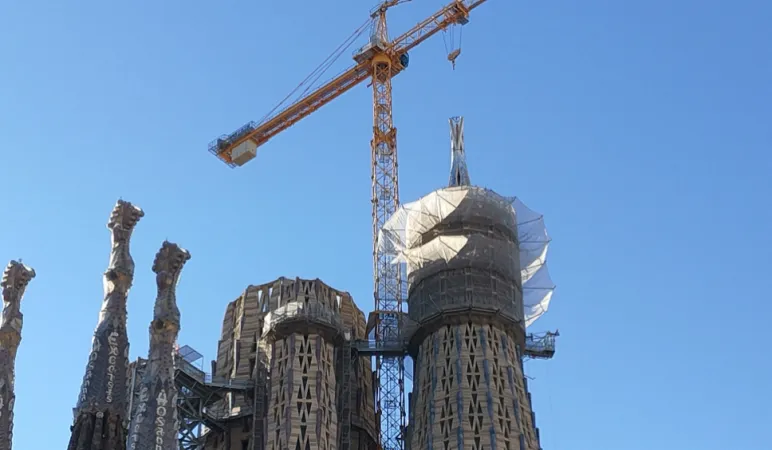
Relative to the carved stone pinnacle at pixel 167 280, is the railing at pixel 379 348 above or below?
above

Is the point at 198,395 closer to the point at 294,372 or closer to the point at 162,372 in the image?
the point at 294,372

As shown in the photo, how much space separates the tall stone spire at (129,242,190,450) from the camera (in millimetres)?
47844

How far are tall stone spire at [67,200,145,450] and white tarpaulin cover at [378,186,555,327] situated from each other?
79.4ft

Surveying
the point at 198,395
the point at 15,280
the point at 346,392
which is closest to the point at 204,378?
the point at 198,395

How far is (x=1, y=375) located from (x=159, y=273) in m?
7.61

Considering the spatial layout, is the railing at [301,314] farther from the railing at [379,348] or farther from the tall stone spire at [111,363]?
the tall stone spire at [111,363]

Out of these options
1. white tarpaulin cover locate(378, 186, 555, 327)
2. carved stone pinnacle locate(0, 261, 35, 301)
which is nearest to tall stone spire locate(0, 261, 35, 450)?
carved stone pinnacle locate(0, 261, 35, 301)

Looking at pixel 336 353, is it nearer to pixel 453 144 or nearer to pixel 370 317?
pixel 370 317

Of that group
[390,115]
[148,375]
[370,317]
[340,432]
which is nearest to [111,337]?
[148,375]

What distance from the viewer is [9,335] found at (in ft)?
176

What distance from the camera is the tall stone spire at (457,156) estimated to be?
82.2 metres

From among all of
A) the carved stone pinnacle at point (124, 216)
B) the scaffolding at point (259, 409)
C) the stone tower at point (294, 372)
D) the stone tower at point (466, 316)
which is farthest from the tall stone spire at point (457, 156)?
the carved stone pinnacle at point (124, 216)

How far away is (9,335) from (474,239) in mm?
29077

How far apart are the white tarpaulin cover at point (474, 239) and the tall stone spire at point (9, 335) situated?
86.7 feet
